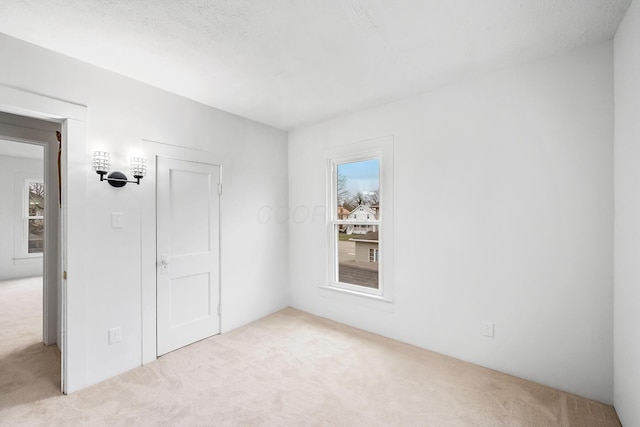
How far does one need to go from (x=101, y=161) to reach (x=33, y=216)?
5895 mm

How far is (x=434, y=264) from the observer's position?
2738 millimetres

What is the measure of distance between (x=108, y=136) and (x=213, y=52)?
3.85 feet

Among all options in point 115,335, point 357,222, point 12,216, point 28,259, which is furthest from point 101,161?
point 28,259

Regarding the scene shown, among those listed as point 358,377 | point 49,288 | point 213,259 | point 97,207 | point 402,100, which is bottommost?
point 358,377

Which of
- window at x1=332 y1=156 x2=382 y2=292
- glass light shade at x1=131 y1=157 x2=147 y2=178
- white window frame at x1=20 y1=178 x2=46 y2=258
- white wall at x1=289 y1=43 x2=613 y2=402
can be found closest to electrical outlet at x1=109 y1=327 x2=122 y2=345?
glass light shade at x1=131 y1=157 x2=147 y2=178

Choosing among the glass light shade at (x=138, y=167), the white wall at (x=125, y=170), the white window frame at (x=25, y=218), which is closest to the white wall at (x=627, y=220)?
the white wall at (x=125, y=170)

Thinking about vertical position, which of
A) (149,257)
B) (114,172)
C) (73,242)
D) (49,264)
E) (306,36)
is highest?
(306,36)

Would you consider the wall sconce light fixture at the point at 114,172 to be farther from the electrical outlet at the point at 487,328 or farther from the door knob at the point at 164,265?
the electrical outlet at the point at 487,328

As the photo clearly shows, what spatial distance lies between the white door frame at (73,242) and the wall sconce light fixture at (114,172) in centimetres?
12

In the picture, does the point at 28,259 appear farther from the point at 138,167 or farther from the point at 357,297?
the point at 357,297

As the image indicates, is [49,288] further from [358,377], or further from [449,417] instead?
[449,417]

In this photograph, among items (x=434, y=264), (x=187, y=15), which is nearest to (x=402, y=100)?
(x=434, y=264)

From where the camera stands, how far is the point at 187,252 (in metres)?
2.91

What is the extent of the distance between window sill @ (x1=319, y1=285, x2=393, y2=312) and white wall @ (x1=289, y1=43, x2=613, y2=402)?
0.08 m
